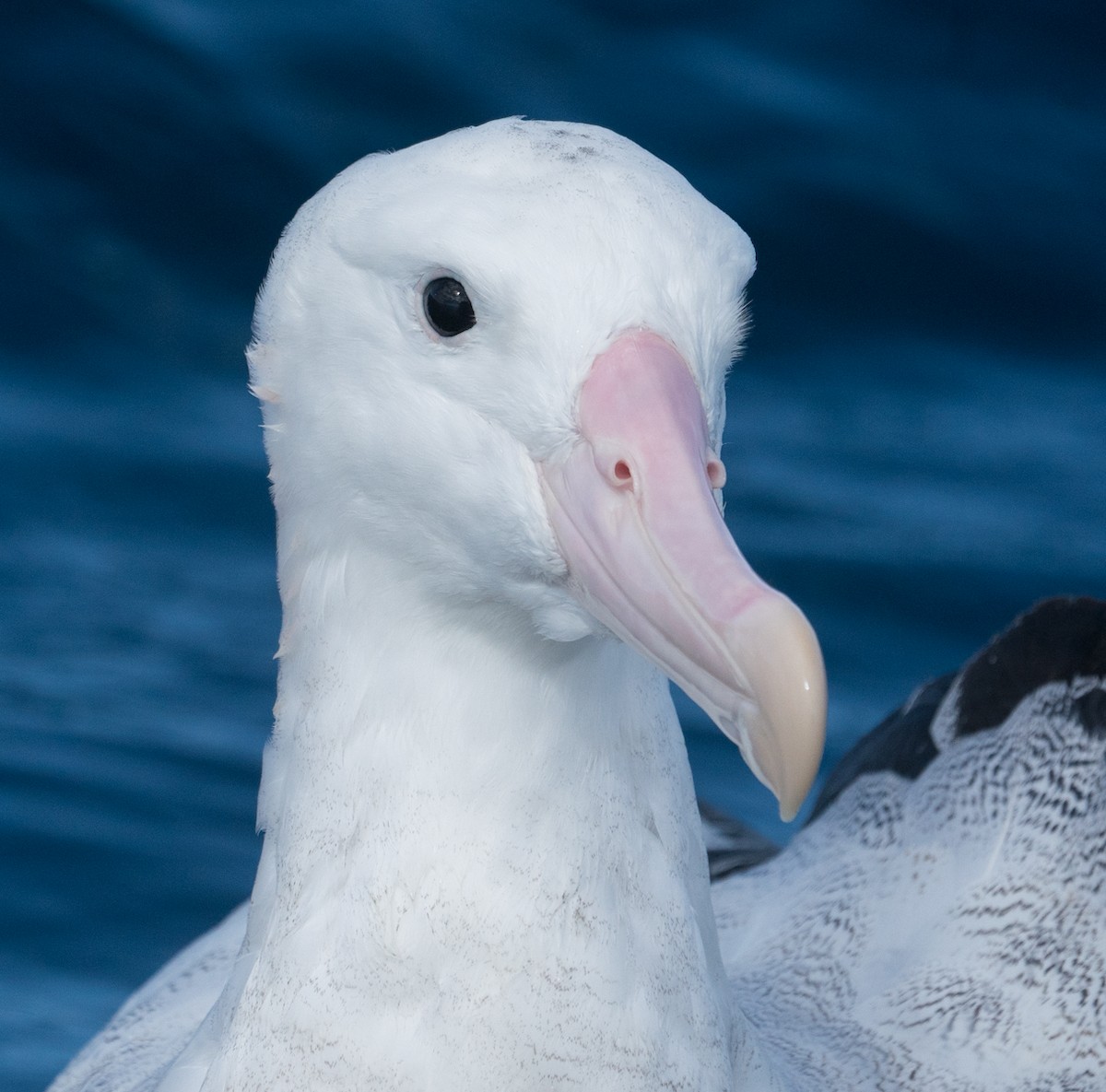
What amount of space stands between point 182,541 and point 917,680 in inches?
87.0

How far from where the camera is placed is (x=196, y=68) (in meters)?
6.71

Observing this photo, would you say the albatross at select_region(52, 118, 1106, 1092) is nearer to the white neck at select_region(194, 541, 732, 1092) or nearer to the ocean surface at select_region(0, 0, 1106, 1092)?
the white neck at select_region(194, 541, 732, 1092)

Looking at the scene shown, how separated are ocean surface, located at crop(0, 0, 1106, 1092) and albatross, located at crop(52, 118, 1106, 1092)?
3084mm

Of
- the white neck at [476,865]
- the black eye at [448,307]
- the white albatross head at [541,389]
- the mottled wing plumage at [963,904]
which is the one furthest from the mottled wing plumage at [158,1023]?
the black eye at [448,307]

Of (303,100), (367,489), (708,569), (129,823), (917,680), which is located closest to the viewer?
(708,569)

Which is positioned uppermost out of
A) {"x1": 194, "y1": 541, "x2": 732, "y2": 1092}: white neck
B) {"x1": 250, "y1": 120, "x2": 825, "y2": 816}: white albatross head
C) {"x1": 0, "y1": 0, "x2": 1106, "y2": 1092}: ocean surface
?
{"x1": 0, "y1": 0, "x2": 1106, "y2": 1092}: ocean surface

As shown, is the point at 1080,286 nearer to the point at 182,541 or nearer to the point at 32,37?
the point at 182,541

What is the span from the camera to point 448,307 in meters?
2.14

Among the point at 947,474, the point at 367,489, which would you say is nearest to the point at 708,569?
the point at 367,489

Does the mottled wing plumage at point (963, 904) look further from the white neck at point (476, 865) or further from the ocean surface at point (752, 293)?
the ocean surface at point (752, 293)

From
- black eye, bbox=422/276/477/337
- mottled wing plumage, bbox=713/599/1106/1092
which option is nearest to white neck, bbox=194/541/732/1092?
black eye, bbox=422/276/477/337

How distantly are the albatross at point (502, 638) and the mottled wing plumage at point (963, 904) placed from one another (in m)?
0.53

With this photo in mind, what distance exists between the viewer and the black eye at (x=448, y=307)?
2131 mm

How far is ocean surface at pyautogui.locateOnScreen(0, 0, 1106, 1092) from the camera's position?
5.91m
